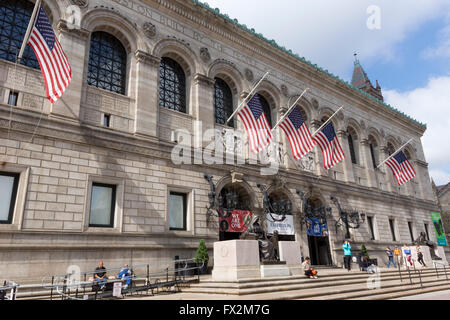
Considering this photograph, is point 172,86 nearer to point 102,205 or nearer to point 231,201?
point 231,201

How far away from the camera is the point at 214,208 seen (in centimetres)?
1880

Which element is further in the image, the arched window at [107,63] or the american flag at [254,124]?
the american flag at [254,124]

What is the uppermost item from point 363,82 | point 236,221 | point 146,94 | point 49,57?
point 363,82

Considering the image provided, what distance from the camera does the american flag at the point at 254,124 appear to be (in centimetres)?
1911

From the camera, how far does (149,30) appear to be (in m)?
19.2

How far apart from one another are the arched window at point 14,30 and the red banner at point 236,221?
12405mm

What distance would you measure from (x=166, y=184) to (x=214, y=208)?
3.19 metres

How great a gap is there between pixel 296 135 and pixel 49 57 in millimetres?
14112

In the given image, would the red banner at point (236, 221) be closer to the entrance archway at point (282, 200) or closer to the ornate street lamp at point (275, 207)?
the ornate street lamp at point (275, 207)

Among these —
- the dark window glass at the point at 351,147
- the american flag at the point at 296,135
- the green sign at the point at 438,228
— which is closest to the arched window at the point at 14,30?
the american flag at the point at 296,135

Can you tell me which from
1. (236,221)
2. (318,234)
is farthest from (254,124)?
(318,234)
